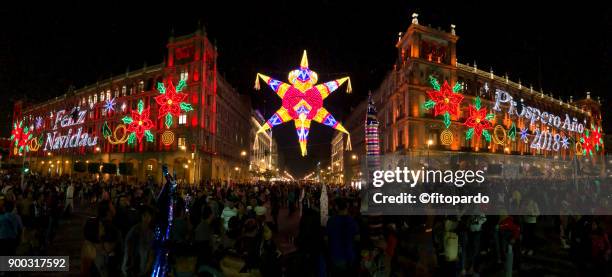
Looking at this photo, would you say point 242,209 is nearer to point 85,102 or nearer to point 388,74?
point 388,74

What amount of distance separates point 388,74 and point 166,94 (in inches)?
1229

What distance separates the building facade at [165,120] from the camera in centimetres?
4844

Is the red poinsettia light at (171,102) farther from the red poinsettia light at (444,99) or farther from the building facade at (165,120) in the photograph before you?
the red poinsettia light at (444,99)

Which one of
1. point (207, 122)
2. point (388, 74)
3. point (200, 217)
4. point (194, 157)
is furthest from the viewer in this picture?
point (388, 74)

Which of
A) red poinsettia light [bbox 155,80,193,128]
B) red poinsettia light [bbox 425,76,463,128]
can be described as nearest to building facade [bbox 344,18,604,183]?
red poinsettia light [bbox 425,76,463,128]

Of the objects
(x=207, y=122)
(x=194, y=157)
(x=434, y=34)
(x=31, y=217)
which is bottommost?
(x=31, y=217)

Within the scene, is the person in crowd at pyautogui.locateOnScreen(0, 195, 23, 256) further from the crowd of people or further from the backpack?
the backpack

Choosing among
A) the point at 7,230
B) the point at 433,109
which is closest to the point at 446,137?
the point at 433,109

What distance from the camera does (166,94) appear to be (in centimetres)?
4288

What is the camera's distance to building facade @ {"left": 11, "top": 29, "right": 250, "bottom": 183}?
48438 millimetres

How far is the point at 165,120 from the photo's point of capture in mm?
51781

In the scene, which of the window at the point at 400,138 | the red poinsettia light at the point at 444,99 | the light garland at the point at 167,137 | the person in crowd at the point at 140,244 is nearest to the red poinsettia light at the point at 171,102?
the light garland at the point at 167,137

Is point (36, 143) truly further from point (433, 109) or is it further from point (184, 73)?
point (433, 109)

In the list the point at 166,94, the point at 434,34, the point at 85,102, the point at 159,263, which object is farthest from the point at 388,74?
the point at 159,263
